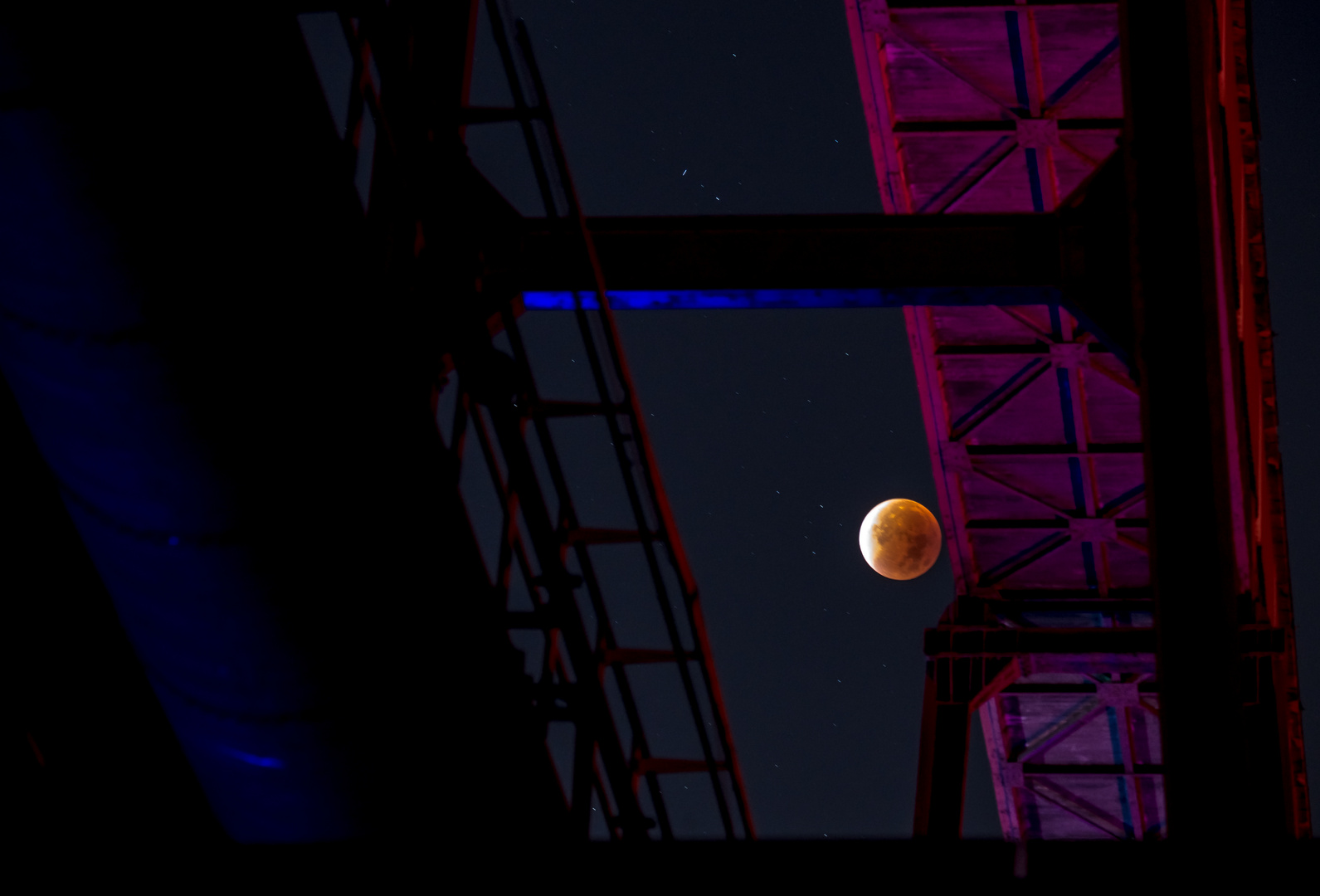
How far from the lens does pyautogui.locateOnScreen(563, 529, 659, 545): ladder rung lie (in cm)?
650

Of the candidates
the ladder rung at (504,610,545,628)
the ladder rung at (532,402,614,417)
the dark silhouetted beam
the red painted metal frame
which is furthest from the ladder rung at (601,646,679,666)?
the red painted metal frame

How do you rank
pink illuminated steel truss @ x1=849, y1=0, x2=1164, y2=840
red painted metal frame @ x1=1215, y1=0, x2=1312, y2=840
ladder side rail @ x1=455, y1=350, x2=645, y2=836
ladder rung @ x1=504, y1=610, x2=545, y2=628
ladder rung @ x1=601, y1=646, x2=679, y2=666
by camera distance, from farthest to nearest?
pink illuminated steel truss @ x1=849, y1=0, x2=1164, y2=840, red painted metal frame @ x1=1215, y1=0, x2=1312, y2=840, ladder rung @ x1=601, y1=646, x2=679, y2=666, ladder rung @ x1=504, y1=610, x2=545, y2=628, ladder side rail @ x1=455, y1=350, x2=645, y2=836

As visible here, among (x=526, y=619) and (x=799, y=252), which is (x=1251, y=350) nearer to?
(x=799, y=252)

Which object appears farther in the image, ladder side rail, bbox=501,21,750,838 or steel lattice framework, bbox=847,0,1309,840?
steel lattice framework, bbox=847,0,1309,840

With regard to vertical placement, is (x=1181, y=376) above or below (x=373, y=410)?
above

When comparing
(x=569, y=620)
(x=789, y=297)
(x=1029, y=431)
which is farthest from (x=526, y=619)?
(x=1029, y=431)

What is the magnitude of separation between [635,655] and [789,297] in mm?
2167

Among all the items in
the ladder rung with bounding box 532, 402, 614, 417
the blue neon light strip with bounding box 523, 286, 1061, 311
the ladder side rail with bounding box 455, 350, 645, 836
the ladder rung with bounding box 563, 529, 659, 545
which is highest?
the blue neon light strip with bounding box 523, 286, 1061, 311

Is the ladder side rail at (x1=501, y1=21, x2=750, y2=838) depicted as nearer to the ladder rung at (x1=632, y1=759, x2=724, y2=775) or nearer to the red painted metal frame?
the ladder rung at (x1=632, y1=759, x2=724, y2=775)

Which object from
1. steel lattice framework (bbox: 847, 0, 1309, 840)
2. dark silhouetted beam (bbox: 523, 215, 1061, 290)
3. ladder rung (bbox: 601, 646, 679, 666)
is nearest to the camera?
ladder rung (bbox: 601, 646, 679, 666)

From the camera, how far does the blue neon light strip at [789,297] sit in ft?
23.4

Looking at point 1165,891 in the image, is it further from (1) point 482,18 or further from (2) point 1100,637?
(1) point 482,18

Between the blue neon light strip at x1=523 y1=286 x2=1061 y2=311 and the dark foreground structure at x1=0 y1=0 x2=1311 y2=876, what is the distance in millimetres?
28

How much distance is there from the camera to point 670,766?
24.7ft
